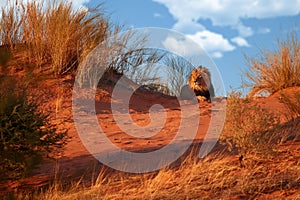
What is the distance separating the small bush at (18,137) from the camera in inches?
221

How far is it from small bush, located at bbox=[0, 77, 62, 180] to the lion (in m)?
7.25

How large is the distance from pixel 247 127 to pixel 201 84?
20.2ft

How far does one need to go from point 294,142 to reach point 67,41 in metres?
7.02

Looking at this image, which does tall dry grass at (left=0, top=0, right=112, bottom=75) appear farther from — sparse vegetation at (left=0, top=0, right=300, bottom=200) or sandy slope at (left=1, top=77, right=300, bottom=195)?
sparse vegetation at (left=0, top=0, right=300, bottom=200)

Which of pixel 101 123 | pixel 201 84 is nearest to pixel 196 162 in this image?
pixel 101 123

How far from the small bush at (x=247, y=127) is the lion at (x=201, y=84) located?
5.69 metres

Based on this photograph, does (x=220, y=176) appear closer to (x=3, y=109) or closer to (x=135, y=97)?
(x=3, y=109)

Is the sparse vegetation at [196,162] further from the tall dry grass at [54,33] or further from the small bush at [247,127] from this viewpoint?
the tall dry grass at [54,33]

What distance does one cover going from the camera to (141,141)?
8406 mm

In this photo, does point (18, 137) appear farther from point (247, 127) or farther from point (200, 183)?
point (247, 127)

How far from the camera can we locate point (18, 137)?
567 cm

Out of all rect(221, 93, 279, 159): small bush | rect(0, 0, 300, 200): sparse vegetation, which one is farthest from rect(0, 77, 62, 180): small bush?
rect(221, 93, 279, 159): small bush

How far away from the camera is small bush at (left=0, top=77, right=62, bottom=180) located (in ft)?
18.4

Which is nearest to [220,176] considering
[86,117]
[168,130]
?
[168,130]
